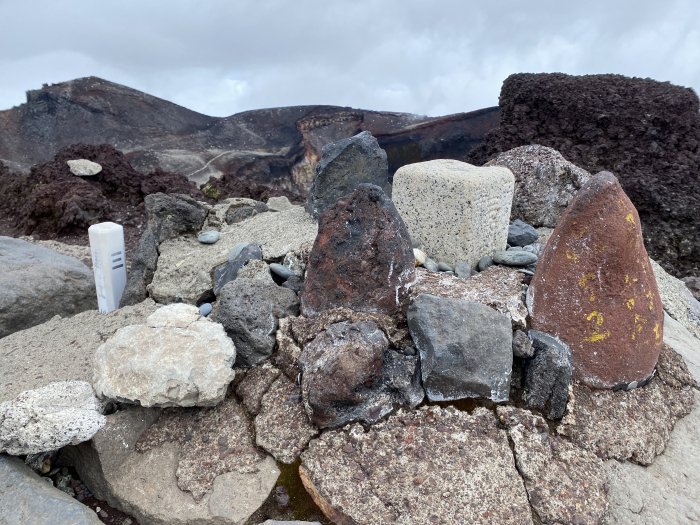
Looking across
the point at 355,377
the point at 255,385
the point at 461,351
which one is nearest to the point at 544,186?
the point at 461,351

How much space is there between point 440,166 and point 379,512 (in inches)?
87.5

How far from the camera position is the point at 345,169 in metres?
4.68

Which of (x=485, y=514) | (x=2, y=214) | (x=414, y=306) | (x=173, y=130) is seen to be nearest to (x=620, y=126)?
(x=414, y=306)

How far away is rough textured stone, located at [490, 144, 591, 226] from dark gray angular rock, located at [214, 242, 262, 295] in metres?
2.48

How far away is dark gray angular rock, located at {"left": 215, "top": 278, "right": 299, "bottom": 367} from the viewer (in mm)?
2508

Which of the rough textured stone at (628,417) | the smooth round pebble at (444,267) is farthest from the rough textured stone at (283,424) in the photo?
the smooth round pebble at (444,267)

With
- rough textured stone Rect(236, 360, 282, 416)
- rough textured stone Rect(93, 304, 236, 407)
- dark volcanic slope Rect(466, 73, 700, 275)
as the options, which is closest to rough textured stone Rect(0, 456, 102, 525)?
rough textured stone Rect(93, 304, 236, 407)

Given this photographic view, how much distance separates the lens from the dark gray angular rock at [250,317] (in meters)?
2.51

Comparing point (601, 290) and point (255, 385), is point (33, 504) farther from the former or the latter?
point (601, 290)

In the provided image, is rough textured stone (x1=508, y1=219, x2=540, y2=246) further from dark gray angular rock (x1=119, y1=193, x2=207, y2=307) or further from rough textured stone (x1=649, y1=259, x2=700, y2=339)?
dark gray angular rock (x1=119, y1=193, x2=207, y2=307)

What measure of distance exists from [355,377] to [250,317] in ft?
2.20

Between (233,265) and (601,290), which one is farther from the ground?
(601,290)

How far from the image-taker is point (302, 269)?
3283 millimetres

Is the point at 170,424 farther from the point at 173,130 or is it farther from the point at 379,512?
the point at 173,130
